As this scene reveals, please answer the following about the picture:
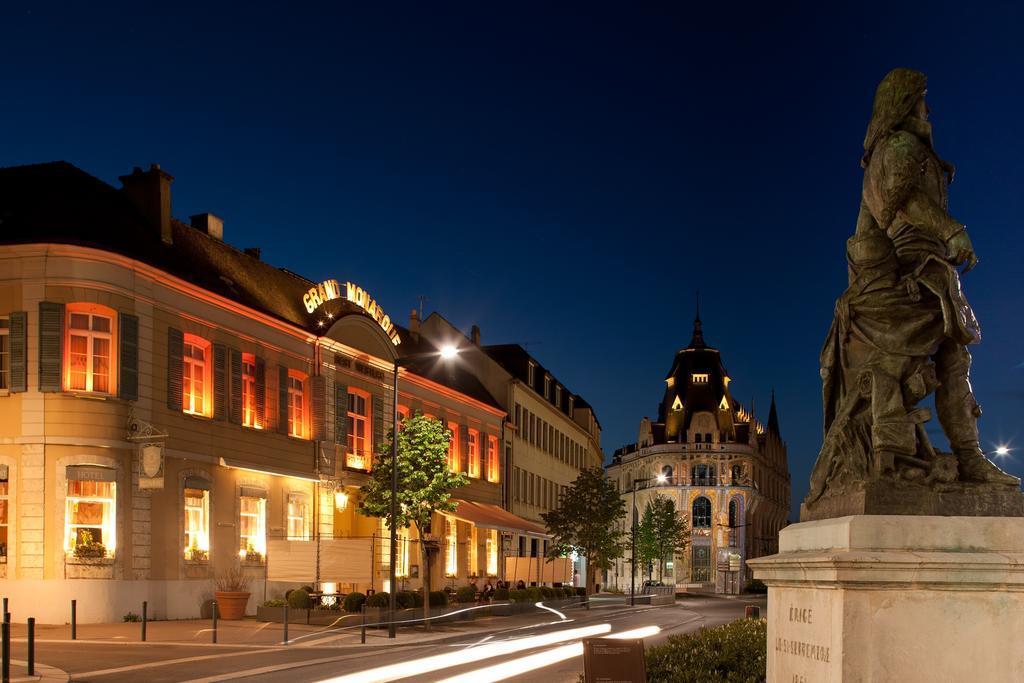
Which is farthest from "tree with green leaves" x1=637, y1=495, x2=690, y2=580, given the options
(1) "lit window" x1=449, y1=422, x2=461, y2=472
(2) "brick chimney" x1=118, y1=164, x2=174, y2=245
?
(2) "brick chimney" x1=118, y1=164, x2=174, y2=245

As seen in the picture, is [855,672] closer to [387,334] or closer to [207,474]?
[207,474]

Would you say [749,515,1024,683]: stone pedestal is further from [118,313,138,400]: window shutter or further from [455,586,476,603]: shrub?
[455,586,476,603]: shrub

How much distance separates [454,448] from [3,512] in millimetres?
26248

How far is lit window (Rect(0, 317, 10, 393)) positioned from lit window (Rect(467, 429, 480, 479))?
90.5 feet

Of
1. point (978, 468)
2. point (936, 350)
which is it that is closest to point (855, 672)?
point (978, 468)

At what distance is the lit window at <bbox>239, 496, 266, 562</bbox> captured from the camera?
1357 inches

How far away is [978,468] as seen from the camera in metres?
6.32

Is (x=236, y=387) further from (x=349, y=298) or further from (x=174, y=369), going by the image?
(x=349, y=298)

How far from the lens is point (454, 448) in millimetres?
52625

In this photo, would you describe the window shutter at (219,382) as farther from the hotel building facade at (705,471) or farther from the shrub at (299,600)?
the hotel building facade at (705,471)

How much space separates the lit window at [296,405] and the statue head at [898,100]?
32.9 m

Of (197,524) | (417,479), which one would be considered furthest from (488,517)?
(197,524)

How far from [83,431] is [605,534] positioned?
32691mm

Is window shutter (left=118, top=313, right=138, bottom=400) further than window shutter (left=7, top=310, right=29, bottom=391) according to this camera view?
Yes
